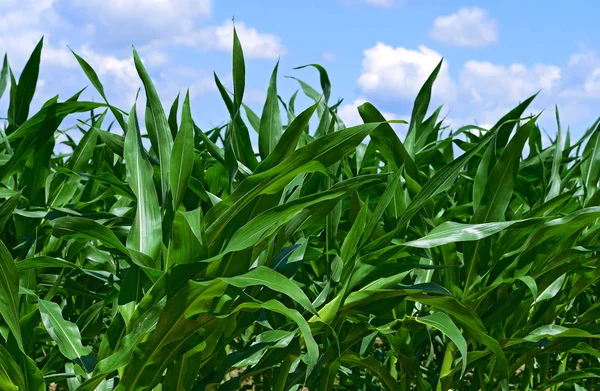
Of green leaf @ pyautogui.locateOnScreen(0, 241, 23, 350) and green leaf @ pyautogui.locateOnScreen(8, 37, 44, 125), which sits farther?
green leaf @ pyautogui.locateOnScreen(8, 37, 44, 125)

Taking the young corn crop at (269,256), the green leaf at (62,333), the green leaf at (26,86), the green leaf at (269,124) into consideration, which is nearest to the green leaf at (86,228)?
the young corn crop at (269,256)

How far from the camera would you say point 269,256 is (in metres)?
1.05

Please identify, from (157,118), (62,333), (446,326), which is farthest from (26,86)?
(446,326)

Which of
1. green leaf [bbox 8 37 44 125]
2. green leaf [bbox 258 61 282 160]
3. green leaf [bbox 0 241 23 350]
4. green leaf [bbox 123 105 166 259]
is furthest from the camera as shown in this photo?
green leaf [bbox 8 37 44 125]

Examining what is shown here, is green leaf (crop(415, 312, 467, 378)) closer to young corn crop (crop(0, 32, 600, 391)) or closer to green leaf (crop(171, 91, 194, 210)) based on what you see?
young corn crop (crop(0, 32, 600, 391))

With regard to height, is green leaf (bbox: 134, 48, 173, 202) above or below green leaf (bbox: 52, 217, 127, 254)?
above

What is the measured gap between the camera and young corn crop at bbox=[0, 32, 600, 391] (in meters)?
0.91

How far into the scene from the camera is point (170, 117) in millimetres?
1336

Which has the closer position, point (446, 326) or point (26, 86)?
point (446, 326)

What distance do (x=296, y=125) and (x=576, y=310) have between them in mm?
1389

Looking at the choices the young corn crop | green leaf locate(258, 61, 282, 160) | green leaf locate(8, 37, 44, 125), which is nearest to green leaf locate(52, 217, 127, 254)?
the young corn crop

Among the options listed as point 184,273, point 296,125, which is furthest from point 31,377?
point 296,125

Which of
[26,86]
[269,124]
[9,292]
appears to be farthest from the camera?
[26,86]

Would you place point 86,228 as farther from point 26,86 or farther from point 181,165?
point 26,86
